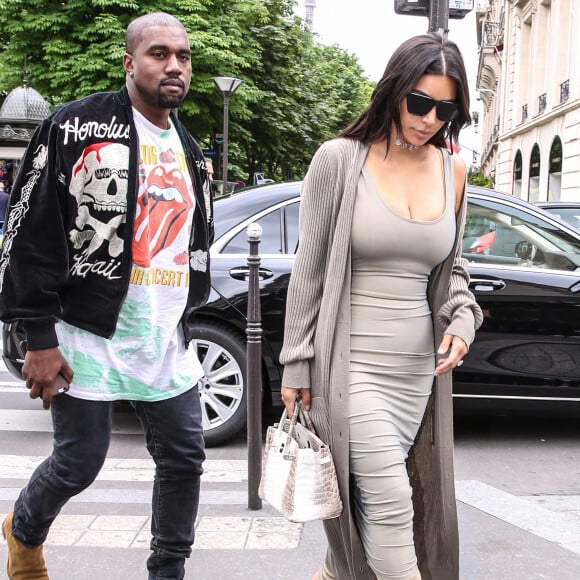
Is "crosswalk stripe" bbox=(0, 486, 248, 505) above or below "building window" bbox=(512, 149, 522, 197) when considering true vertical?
below

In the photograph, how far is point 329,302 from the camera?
8.08 feet

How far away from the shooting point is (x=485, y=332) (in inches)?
204

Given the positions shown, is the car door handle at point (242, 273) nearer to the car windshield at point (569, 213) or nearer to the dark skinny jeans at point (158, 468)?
the dark skinny jeans at point (158, 468)

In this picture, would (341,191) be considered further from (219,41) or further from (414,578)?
(219,41)

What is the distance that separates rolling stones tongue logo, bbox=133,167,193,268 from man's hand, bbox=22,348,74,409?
379 mm

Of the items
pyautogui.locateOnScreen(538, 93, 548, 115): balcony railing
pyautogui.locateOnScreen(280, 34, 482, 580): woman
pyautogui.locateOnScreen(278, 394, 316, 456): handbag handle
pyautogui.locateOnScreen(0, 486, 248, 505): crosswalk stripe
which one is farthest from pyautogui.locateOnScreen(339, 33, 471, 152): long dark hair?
pyautogui.locateOnScreen(538, 93, 548, 115): balcony railing

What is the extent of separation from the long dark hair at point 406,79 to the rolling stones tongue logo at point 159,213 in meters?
0.56

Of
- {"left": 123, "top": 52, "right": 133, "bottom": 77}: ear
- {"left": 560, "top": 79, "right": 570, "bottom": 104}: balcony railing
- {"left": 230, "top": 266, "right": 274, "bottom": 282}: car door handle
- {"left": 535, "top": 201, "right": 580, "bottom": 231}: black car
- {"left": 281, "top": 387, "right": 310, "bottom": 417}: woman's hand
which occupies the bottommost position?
{"left": 281, "top": 387, "right": 310, "bottom": 417}: woman's hand

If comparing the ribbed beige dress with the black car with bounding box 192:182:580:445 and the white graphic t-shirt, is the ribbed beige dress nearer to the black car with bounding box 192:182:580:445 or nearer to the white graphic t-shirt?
the white graphic t-shirt

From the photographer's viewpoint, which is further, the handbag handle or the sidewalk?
the sidewalk

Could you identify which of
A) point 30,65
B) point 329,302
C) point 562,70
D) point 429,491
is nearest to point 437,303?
point 329,302

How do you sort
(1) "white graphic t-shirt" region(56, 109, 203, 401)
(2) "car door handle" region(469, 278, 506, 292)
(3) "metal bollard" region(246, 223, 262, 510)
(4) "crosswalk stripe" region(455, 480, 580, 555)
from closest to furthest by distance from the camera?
(1) "white graphic t-shirt" region(56, 109, 203, 401), (4) "crosswalk stripe" region(455, 480, 580, 555), (3) "metal bollard" region(246, 223, 262, 510), (2) "car door handle" region(469, 278, 506, 292)

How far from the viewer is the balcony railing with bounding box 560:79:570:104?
24.6 metres

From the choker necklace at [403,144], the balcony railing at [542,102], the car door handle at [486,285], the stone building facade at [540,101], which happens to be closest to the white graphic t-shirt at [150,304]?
the choker necklace at [403,144]
